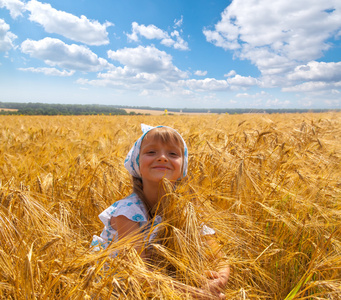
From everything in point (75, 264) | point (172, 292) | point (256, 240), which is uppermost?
point (75, 264)

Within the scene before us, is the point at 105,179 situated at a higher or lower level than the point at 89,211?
higher

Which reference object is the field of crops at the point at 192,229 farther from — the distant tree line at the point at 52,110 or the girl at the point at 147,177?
the distant tree line at the point at 52,110

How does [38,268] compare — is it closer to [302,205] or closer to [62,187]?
[62,187]

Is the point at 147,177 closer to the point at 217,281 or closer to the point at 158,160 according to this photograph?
the point at 158,160

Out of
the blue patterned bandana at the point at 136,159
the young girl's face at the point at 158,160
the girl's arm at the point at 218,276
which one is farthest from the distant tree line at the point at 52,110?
the girl's arm at the point at 218,276

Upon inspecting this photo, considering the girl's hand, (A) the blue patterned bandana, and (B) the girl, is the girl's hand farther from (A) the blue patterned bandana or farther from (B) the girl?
(A) the blue patterned bandana

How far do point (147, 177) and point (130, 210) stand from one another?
227 mm

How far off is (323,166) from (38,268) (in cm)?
224

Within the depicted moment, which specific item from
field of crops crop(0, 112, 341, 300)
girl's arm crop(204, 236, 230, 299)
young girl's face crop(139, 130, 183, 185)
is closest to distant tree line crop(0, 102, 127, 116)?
field of crops crop(0, 112, 341, 300)

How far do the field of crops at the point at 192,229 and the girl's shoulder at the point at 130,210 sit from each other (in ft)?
0.64

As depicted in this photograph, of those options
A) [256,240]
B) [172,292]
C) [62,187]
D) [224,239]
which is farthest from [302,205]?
[62,187]

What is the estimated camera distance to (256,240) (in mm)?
1474

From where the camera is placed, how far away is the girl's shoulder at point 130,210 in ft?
4.66

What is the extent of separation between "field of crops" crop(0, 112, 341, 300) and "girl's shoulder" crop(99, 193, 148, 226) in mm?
195
